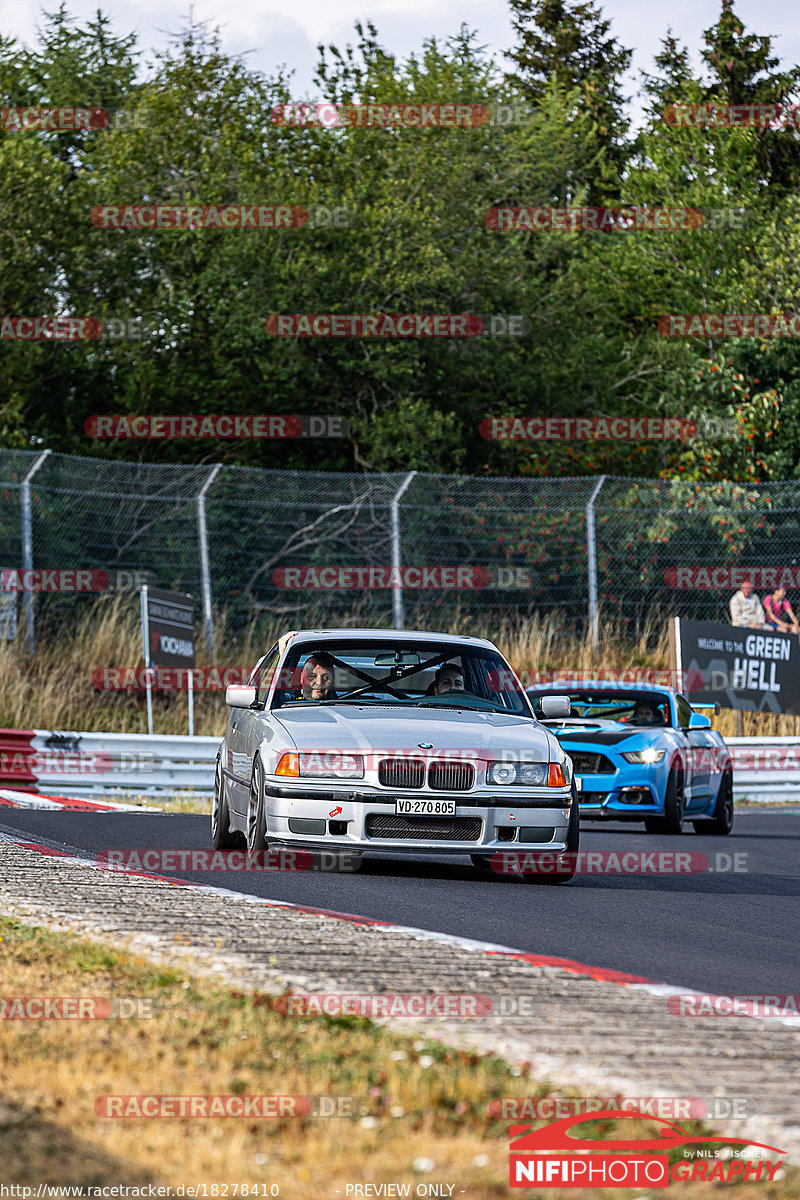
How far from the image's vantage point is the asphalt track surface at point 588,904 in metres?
7.45

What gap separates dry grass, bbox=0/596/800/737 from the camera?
2186 centimetres

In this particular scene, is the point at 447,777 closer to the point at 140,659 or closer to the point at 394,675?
the point at 394,675

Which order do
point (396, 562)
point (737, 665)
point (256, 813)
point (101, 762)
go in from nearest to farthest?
point (256, 813), point (101, 762), point (396, 562), point (737, 665)

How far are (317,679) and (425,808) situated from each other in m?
1.60

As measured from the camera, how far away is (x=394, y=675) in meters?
11.2

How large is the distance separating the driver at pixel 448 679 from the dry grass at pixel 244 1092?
544 cm

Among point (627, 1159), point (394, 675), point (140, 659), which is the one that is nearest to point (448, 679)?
point (394, 675)

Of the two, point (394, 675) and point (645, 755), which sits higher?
point (394, 675)

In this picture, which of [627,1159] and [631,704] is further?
[631,704]

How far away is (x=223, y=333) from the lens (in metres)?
32.0

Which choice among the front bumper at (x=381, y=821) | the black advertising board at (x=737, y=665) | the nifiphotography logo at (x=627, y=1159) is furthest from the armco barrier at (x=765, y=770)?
the nifiphotography logo at (x=627, y=1159)

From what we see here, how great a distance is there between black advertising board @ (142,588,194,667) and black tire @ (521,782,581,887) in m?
10.7

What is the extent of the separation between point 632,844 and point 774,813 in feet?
23.3

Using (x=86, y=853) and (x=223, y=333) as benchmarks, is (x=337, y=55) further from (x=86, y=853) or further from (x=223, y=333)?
(x=86, y=853)
